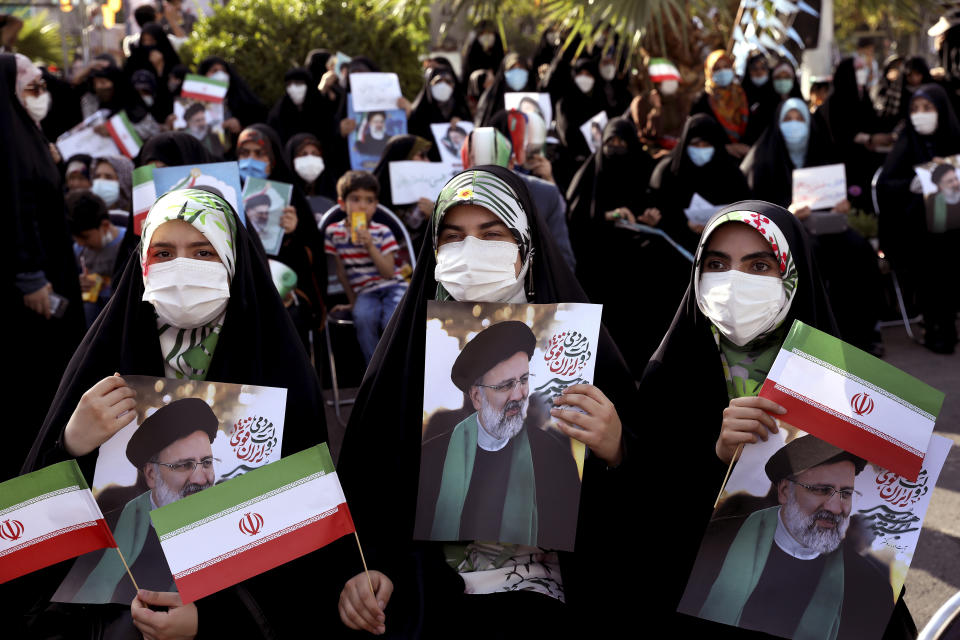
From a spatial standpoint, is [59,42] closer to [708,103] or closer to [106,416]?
[708,103]

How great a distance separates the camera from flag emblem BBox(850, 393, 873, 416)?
1.78 meters

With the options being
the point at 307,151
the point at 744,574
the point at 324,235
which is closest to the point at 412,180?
the point at 324,235

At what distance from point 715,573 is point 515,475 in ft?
1.56

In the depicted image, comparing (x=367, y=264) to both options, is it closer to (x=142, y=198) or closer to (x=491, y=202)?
(x=142, y=198)

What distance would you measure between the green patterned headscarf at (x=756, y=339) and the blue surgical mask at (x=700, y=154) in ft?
14.6

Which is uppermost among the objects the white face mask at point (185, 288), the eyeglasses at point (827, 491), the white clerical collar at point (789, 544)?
the white face mask at point (185, 288)

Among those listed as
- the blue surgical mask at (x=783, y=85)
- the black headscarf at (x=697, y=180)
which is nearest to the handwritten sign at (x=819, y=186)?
the black headscarf at (x=697, y=180)

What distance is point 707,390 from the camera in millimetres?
2270

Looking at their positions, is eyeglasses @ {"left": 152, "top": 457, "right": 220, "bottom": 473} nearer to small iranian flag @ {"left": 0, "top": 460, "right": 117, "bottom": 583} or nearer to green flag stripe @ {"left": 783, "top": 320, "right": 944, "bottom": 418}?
small iranian flag @ {"left": 0, "top": 460, "right": 117, "bottom": 583}

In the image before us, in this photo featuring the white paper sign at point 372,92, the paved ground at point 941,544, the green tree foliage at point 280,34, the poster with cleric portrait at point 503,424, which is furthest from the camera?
the green tree foliage at point 280,34

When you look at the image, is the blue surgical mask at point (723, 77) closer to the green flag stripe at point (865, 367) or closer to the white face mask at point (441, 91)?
the white face mask at point (441, 91)

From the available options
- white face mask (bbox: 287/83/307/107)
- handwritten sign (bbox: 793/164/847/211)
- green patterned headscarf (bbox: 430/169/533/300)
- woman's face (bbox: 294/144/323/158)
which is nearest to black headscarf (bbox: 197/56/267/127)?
white face mask (bbox: 287/83/307/107)

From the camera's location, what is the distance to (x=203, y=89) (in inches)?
271

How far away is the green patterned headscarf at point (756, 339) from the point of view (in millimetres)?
2174
